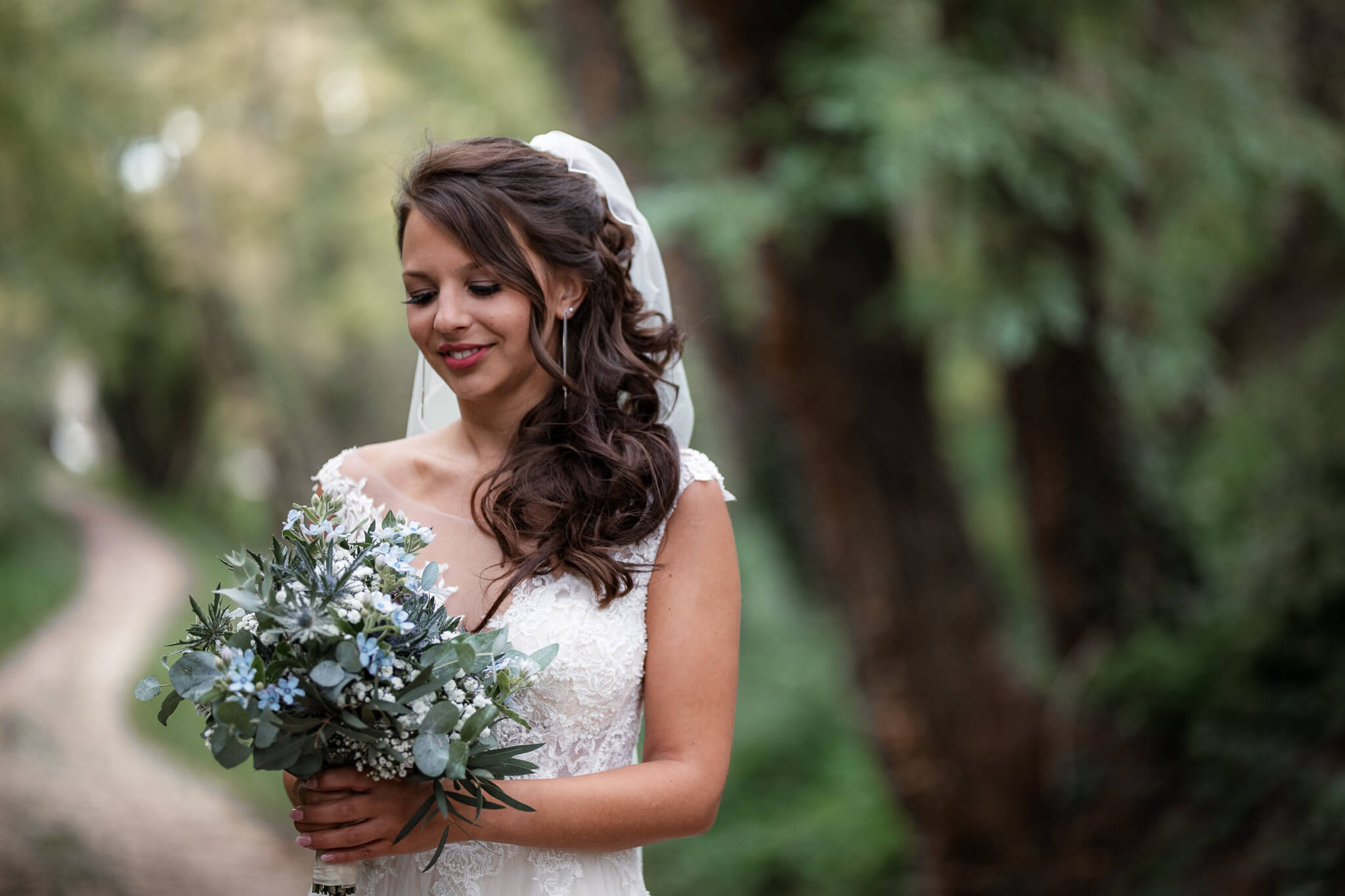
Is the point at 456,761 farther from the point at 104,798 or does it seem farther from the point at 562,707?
the point at 104,798

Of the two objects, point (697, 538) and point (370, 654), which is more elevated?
point (697, 538)

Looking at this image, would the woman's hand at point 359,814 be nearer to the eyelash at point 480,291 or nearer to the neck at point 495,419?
the neck at point 495,419

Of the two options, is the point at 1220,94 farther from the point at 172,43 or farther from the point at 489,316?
the point at 172,43

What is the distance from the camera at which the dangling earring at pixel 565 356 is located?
8.23 feet

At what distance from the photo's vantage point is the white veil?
2.61m

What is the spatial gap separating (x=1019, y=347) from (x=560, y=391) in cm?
271

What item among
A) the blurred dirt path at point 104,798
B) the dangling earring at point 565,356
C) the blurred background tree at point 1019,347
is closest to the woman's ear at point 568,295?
the dangling earring at point 565,356

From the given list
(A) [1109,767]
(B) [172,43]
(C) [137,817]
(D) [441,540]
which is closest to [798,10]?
(D) [441,540]

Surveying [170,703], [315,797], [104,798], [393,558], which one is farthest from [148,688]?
[104,798]

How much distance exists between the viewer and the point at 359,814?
2.03 m

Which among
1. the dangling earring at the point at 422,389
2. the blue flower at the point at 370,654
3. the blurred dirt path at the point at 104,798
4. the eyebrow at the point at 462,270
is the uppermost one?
the blurred dirt path at the point at 104,798

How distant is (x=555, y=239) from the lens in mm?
2412

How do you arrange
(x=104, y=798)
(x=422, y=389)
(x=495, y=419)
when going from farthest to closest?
(x=104, y=798) → (x=422, y=389) → (x=495, y=419)

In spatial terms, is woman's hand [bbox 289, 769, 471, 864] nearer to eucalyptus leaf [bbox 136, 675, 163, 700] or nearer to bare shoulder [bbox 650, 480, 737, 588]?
eucalyptus leaf [bbox 136, 675, 163, 700]
